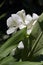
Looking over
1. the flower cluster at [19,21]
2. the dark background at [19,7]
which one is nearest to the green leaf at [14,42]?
the flower cluster at [19,21]

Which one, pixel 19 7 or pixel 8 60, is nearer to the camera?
pixel 8 60

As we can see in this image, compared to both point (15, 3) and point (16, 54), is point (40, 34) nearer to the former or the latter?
point (16, 54)

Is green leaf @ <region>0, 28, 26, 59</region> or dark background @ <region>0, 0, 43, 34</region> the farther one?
dark background @ <region>0, 0, 43, 34</region>

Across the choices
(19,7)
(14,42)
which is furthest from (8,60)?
(19,7)

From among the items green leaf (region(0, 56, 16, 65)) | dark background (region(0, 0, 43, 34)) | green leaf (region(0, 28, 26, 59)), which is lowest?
green leaf (region(0, 56, 16, 65))

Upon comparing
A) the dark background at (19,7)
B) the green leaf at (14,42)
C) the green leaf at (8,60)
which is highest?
the dark background at (19,7)

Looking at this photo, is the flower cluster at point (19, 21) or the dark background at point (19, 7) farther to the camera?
the dark background at point (19, 7)

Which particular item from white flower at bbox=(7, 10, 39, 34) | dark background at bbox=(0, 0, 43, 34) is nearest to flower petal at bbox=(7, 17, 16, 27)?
A: white flower at bbox=(7, 10, 39, 34)

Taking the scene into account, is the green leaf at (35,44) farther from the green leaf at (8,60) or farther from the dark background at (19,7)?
the dark background at (19,7)

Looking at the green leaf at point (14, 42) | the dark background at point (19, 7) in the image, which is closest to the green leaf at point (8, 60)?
the green leaf at point (14, 42)

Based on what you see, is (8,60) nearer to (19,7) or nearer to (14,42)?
(14,42)

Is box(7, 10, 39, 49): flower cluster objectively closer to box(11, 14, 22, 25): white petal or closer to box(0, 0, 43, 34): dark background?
box(11, 14, 22, 25): white petal

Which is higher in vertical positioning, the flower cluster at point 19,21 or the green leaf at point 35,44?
the flower cluster at point 19,21

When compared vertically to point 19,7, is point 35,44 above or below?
below
